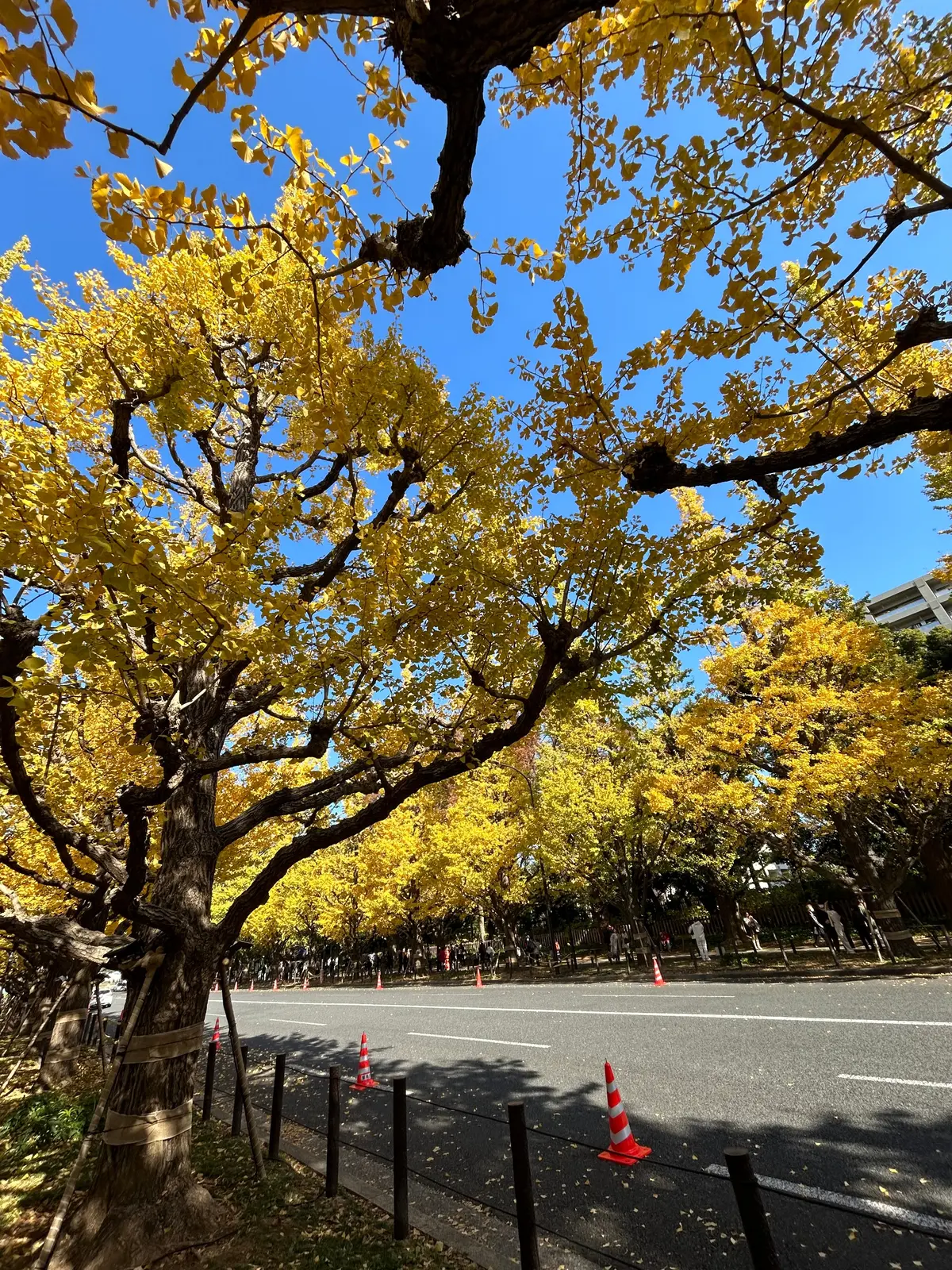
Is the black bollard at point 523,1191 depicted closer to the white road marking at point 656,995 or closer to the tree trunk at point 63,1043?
the white road marking at point 656,995

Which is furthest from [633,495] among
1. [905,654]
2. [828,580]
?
[905,654]

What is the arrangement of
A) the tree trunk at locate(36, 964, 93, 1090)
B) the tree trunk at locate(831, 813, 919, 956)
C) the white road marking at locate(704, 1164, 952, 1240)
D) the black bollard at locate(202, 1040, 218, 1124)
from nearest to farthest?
1. the white road marking at locate(704, 1164, 952, 1240)
2. the black bollard at locate(202, 1040, 218, 1124)
3. the tree trunk at locate(36, 964, 93, 1090)
4. the tree trunk at locate(831, 813, 919, 956)

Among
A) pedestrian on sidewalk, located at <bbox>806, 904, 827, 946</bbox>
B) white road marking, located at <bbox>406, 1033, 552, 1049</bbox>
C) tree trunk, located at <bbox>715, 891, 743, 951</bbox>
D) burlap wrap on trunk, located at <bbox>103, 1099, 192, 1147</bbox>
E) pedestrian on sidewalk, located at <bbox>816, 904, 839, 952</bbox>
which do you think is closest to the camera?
burlap wrap on trunk, located at <bbox>103, 1099, 192, 1147</bbox>

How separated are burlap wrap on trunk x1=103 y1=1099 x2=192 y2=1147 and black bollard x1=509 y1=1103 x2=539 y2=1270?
113 inches

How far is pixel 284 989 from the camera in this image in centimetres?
3300

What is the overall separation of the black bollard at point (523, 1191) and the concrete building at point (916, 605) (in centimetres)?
5175

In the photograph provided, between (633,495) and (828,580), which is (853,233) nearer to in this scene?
(633,495)

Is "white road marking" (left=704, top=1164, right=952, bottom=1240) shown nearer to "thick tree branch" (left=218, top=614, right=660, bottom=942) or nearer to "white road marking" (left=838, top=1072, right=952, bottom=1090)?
"white road marking" (left=838, top=1072, right=952, bottom=1090)

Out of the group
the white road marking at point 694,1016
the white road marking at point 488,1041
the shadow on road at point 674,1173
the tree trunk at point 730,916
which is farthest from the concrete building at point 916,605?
the shadow on road at point 674,1173

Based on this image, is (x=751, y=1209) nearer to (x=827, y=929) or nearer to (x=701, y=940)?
(x=701, y=940)

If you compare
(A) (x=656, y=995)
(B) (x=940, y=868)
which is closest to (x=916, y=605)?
(B) (x=940, y=868)

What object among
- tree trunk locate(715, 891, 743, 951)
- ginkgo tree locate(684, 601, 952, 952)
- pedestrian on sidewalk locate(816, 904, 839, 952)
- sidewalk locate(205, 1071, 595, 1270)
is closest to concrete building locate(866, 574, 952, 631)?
pedestrian on sidewalk locate(816, 904, 839, 952)

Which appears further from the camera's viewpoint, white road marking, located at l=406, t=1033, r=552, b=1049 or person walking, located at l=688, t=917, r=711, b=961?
person walking, located at l=688, t=917, r=711, b=961

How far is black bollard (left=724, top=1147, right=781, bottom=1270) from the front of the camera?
7.30 feet
